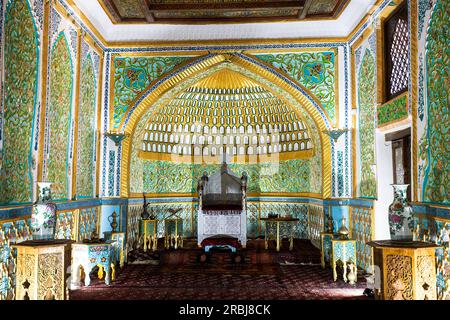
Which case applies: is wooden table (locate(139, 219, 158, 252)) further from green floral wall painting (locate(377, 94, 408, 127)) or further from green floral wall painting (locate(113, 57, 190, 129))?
green floral wall painting (locate(377, 94, 408, 127))

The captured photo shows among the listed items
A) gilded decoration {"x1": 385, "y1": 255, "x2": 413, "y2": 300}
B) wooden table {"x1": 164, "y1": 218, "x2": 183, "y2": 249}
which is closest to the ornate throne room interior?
gilded decoration {"x1": 385, "y1": 255, "x2": 413, "y2": 300}

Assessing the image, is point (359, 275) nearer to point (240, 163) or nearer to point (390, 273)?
point (390, 273)

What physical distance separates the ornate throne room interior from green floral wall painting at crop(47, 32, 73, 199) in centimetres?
4

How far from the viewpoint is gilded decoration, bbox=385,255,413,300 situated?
3709mm

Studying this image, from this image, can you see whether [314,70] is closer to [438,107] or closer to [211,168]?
[438,107]

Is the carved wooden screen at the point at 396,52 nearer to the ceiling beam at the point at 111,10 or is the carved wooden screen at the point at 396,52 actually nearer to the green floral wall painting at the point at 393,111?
the green floral wall painting at the point at 393,111

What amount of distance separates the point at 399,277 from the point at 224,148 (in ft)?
25.3

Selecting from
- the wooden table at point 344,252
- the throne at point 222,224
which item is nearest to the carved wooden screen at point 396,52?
the wooden table at point 344,252

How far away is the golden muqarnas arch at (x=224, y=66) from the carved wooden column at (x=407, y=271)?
4140 mm

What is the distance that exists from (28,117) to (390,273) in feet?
14.8

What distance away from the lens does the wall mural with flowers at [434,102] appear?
4.14m

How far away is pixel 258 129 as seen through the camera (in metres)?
11.0

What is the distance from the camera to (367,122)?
6965 mm

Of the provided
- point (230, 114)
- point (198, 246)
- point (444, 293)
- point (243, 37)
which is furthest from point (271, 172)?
point (444, 293)
